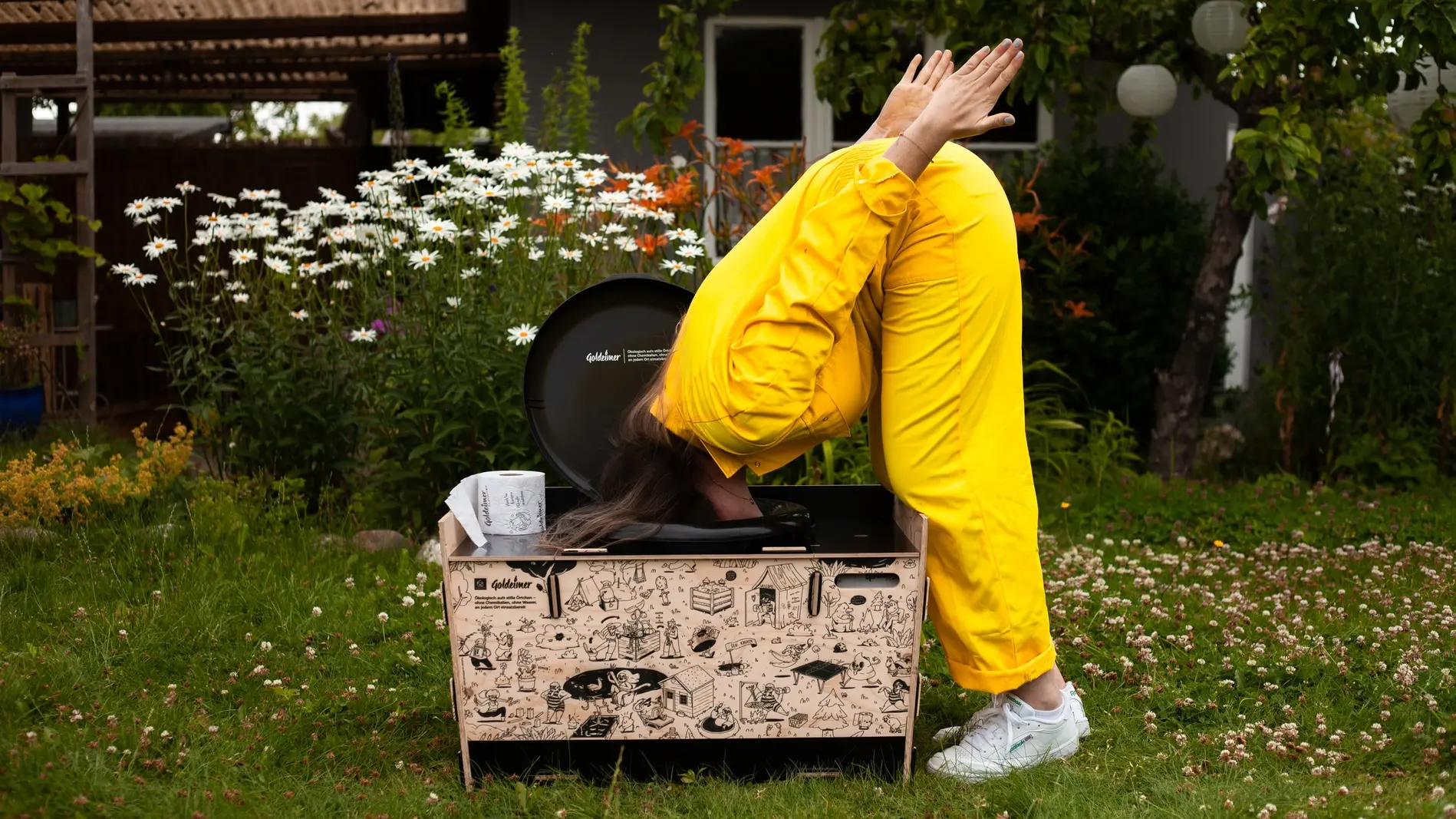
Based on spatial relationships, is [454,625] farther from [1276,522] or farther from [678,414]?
[1276,522]

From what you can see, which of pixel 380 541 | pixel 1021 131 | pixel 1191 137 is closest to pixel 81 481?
pixel 380 541

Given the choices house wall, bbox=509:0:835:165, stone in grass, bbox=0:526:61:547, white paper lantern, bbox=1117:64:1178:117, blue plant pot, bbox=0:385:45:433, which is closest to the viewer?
stone in grass, bbox=0:526:61:547

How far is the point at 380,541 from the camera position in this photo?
4.38 m

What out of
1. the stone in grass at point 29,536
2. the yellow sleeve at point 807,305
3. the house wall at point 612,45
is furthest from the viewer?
the house wall at point 612,45

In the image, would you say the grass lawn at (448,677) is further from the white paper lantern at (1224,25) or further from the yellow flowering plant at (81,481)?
the white paper lantern at (1224,25)

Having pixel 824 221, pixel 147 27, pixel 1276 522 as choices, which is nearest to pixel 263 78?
pixel 147 27

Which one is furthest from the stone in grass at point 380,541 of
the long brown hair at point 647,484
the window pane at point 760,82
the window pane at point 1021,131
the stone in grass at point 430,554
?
the window pane at point 1021,131

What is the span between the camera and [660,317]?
10.2 feet

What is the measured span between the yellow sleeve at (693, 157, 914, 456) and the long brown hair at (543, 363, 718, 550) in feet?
0.69

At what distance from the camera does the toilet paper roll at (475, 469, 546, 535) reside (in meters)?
2.76

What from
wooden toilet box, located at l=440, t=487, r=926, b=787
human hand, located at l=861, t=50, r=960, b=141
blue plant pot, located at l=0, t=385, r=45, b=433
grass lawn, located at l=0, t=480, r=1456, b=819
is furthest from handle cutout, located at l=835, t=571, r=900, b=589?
blue plant pot, located at l=0, t=385, r=45, b=433

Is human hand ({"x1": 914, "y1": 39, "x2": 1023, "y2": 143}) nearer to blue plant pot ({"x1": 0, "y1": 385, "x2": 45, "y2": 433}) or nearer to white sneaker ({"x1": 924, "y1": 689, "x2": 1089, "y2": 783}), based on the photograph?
white sneaker ({"x1": 924, "y1": 689, "x2": 1089, "y2": 783})

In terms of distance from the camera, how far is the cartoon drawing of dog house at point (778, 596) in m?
2.50

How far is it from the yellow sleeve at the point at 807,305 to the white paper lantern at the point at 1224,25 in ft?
13.4
